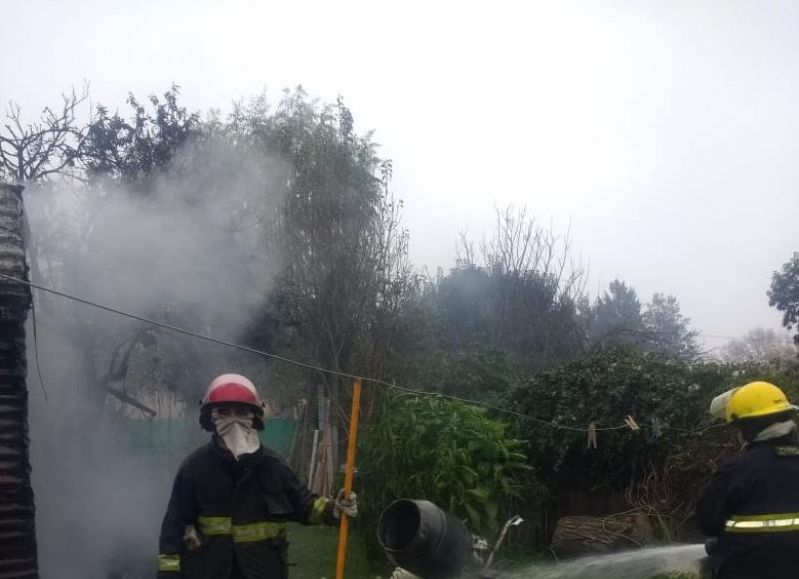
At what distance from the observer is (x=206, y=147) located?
43.1ft

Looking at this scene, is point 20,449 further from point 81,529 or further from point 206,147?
point 206,147

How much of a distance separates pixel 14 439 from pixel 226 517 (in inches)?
89.5

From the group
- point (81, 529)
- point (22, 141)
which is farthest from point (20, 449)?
point (22, 141)

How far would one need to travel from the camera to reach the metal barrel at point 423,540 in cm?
502

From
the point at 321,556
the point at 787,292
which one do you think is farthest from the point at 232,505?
the point at 787,292

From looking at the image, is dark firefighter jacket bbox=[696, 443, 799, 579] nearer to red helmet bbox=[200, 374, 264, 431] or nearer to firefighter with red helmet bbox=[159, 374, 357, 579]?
firefighter with red helmet bbox=[159, 374, 357, 579]

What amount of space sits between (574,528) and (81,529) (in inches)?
195

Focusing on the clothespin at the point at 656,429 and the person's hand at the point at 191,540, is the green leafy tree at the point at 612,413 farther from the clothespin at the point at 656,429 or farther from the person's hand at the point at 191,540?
the person's hand at the point at 191,540

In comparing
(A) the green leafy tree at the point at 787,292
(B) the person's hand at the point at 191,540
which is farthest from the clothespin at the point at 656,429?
(A) the green leafy tree at the point at 787,292

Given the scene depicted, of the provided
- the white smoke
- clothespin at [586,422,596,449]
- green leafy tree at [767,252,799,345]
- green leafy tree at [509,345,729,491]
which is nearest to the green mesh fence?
the white smoke

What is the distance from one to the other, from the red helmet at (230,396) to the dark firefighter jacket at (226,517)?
0.48 ft

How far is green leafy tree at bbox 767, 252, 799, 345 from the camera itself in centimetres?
2666

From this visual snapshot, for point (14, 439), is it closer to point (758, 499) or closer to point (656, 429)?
point (758, 499)

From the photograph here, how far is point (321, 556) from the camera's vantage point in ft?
30.5
